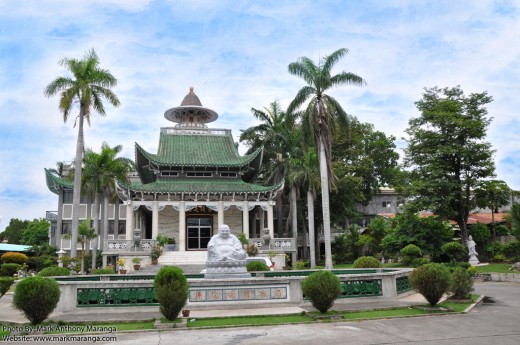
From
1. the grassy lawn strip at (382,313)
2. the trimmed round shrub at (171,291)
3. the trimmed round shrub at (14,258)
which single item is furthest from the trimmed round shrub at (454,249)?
the trimmed round shrub at (14,258)

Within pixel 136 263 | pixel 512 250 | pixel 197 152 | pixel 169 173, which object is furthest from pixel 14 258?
pixel 512 250

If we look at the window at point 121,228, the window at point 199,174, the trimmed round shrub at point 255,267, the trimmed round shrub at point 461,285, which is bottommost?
the trimmed round shrub at point 461,285

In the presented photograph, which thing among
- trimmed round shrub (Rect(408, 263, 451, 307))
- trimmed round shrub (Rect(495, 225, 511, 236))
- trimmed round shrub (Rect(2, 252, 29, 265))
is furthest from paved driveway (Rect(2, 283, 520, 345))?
trimmed round shrub (Rect(2, 252, 29, 265))

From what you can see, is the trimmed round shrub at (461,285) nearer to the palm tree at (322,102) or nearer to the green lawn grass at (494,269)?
the palm tree at (322,102)

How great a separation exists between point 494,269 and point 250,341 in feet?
84.3

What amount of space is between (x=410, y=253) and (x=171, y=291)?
23.4 m

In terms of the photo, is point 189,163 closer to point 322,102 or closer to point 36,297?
point 322,102

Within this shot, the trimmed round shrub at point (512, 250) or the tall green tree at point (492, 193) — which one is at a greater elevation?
the tall green tree at point (492, 193)

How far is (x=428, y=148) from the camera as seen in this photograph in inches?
1388

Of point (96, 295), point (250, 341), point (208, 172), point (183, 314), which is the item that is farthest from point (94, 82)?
point (250, 341)

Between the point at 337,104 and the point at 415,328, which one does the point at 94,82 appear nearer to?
the point at 337,104

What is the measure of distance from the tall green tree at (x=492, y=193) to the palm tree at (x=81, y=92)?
2770 centimetres

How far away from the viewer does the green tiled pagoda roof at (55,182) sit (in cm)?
4638

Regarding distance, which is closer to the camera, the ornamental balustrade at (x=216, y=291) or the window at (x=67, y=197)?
the ornamental balustrade at (x=216, y=291)
